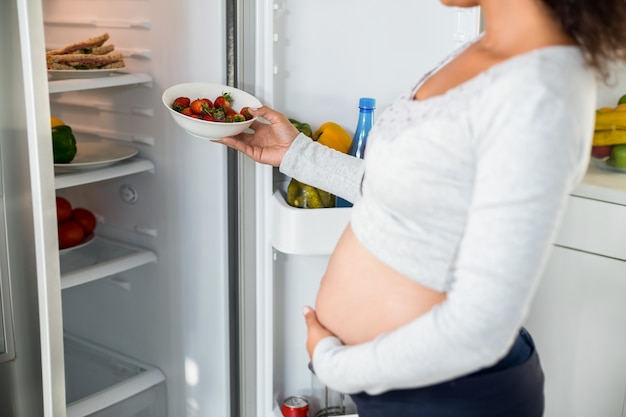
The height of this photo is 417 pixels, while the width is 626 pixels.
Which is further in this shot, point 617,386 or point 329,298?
point 617,386

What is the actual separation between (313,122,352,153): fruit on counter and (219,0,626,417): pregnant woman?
51 centimetres

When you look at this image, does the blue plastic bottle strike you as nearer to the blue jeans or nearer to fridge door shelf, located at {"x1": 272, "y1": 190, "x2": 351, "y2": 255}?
fridge door shelf, located at {"x1": 272, "y1": 190, "x2": 351, "y2": 255}

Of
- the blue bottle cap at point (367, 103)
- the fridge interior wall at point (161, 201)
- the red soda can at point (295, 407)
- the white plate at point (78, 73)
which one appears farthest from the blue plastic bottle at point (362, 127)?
the white plate at point (78, 73)

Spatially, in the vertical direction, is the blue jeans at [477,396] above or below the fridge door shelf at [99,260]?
above

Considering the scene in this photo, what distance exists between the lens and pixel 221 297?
1.60m

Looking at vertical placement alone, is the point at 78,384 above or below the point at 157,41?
below

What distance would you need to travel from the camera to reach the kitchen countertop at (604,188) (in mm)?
1637

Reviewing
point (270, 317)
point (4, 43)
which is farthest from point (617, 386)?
point (4, 43)

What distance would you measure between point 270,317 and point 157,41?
0.61 metres

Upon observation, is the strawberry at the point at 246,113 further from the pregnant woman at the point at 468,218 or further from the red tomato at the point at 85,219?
the red tomato at the point at 85,219

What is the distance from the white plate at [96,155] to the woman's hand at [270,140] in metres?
0.38

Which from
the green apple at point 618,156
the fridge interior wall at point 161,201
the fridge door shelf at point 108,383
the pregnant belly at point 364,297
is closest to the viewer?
the pregnant belly at point 364,297

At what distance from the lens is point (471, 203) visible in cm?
75

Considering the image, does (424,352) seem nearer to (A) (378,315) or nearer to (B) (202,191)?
(A) (378,315)
